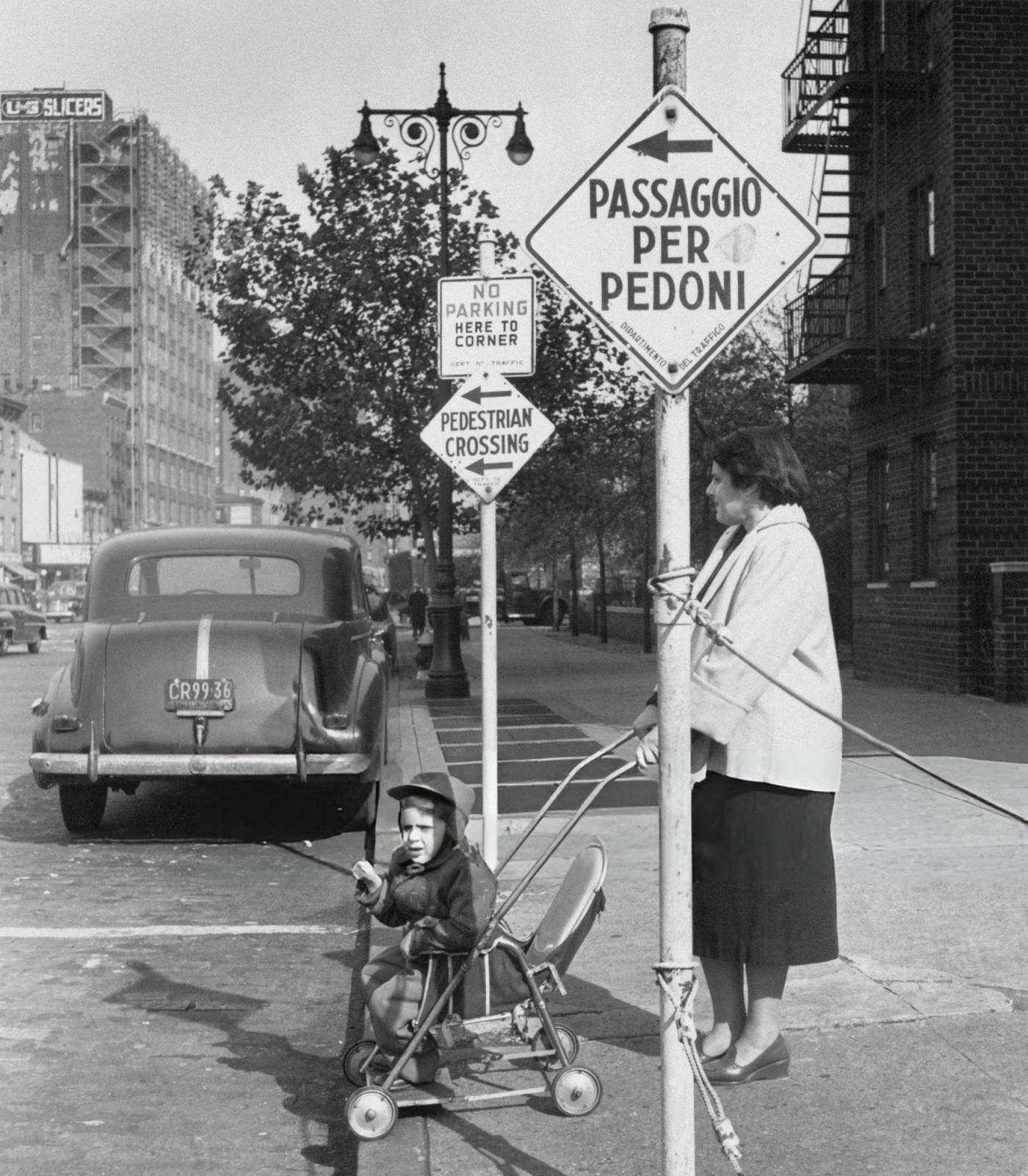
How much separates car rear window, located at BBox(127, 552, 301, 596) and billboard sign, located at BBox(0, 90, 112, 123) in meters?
134

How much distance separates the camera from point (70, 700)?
32.1 ft

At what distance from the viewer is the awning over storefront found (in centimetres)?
9761

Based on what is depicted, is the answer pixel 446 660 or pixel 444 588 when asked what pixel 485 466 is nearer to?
pixel 446 660

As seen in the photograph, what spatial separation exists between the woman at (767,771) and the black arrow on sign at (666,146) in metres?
1.26

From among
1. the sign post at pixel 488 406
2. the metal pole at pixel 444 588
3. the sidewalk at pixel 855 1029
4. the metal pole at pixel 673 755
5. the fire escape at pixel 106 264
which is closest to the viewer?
the metal pole at pixel 673 755

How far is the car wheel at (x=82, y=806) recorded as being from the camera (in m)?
10.5

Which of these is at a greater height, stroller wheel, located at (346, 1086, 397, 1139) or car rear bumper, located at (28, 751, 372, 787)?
car rear bumper, located at (28, 751, 372, 787)

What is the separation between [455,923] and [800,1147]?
3.48 ft

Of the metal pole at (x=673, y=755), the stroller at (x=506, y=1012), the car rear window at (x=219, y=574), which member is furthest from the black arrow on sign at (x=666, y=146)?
the car rear window at (x=219, y=574)

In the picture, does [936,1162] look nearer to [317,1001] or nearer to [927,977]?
[927,977]

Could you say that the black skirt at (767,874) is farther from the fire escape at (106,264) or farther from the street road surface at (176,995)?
the fire escape at (106,264)

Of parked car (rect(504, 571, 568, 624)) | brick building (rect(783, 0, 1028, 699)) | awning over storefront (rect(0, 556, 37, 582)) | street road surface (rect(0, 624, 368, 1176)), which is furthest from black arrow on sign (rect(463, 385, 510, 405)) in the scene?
awning over storefront (rect(0, 556, 37, 582))

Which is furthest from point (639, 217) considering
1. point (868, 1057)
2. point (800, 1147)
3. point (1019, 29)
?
point (1019, 29)

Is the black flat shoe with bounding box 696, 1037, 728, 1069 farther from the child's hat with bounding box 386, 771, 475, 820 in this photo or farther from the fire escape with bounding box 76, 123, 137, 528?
the fire escape with bounding box 76, 123, 137, 528
